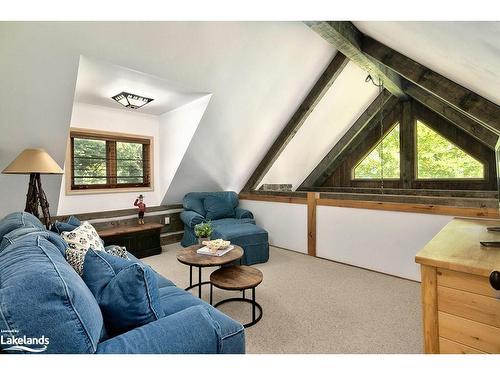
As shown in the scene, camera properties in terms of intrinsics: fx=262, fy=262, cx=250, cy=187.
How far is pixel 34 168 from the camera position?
2.47 meters

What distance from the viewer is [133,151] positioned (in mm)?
4227

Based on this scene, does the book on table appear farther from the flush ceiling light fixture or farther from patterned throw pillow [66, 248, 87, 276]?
the flush ceiling light fixture

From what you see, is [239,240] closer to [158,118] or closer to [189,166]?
[189,166]

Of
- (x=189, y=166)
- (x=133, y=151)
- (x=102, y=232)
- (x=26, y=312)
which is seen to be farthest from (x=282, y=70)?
(x=26, y=312)

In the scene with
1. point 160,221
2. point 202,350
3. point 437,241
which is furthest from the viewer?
point 160,221

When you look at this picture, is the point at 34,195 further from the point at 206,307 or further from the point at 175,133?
the point at 206,307

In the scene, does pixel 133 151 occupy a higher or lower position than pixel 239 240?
higher

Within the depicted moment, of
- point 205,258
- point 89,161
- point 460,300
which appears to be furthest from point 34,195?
point 460,300

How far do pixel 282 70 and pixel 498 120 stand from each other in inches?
95.0

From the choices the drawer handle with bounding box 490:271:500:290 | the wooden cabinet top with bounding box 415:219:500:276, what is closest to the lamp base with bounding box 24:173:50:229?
the wooden cabinet top with bounding box 415:219:500:276

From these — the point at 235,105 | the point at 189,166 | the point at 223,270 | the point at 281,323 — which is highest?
the point at 235,105

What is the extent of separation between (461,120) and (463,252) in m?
3.40

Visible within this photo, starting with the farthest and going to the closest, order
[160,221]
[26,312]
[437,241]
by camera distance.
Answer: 1. [160,221]
2. [437,241]
3. [26,312]

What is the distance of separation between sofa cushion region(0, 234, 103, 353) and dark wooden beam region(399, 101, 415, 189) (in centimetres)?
553
